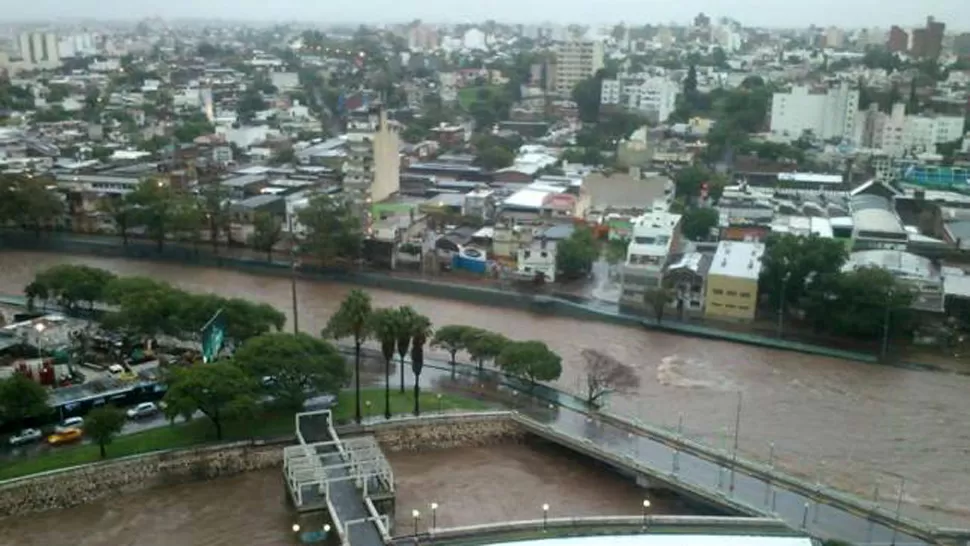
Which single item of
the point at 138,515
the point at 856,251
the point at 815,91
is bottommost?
the point at 138,515

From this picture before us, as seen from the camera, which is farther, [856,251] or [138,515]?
[856,251]

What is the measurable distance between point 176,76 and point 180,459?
39.9 m

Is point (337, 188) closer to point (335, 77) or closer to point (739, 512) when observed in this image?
point (739, 512)

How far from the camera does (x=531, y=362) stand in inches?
484

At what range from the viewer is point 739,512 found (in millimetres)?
9336

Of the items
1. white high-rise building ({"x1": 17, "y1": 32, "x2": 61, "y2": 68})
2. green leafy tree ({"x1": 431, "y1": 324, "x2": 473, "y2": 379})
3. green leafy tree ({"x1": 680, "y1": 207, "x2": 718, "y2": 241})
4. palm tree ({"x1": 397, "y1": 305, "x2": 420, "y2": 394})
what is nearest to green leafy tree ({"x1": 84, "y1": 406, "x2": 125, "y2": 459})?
palm tree ({"x1": 397, "y1": 305, "x2": 420, "y2": 394})

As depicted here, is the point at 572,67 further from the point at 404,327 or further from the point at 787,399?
the point at 404,327

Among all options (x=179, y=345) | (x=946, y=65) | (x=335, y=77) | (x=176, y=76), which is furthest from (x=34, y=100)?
(x=946, y=65)

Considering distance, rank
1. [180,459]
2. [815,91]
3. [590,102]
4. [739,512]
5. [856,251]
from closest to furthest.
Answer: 1. [739,512]
2. [180,459]
3. [856,251]
4. [815,91]
5. [590,102]

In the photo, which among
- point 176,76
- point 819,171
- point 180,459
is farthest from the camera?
point 176,76

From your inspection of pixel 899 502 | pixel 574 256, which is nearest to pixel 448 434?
pixel 899 502

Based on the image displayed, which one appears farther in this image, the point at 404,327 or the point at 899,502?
the point at 404,327

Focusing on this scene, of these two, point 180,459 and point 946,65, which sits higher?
point 946,65

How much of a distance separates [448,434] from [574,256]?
23.6 feet
